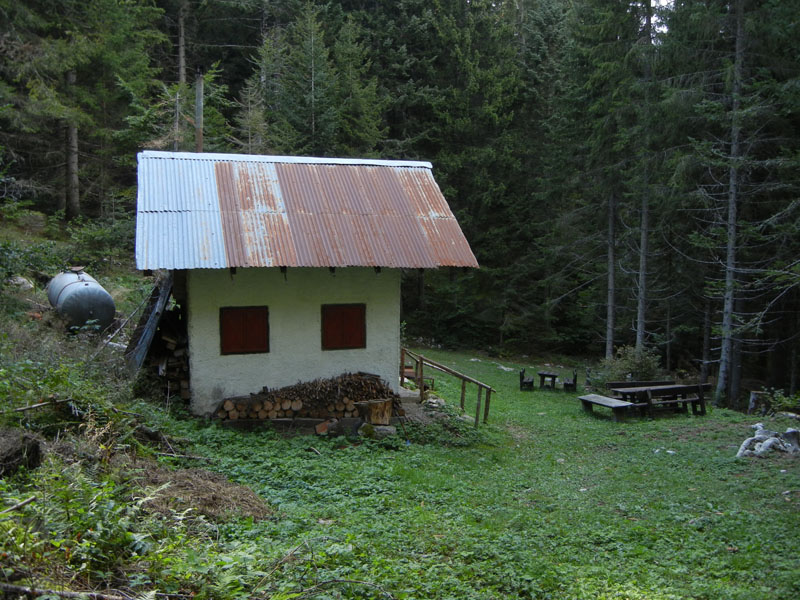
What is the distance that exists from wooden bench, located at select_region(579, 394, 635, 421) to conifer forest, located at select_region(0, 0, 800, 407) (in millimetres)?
4123

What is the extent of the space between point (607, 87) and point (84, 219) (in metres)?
23.5

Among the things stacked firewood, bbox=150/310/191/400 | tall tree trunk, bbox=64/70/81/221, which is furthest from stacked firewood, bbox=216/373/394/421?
tall tree trunk, bbox=64/70/81/221

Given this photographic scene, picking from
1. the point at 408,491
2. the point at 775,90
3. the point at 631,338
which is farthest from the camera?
the point at 631,338

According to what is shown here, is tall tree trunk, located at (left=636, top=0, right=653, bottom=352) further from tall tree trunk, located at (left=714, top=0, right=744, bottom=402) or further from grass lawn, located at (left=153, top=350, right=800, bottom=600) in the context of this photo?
grass lawn, located at (left=153, top=350, right=800, bottom=600)

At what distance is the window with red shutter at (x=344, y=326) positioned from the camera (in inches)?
481

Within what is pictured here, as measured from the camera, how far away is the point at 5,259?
13.8 metres

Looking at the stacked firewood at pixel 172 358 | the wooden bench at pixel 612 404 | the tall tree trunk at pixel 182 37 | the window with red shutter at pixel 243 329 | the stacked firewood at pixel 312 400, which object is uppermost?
the tall tree trunk at pixel 182 37

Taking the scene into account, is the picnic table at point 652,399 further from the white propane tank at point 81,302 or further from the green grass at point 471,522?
the white propane tank at point 81,302

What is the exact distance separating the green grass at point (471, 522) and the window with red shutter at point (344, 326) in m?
2.13

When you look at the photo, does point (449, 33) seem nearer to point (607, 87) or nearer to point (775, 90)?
point (607, 87)

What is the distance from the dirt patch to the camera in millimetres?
5898

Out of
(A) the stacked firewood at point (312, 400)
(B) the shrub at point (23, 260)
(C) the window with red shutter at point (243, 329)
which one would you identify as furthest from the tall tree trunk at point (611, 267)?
(B) the shrub at point (23, 260)

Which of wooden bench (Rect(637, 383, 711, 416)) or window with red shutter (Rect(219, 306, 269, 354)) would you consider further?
wooden bench (Rect(637, 383, 711, 416))

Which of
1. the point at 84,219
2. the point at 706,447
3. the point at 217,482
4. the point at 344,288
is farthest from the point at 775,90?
the point at 84,219
